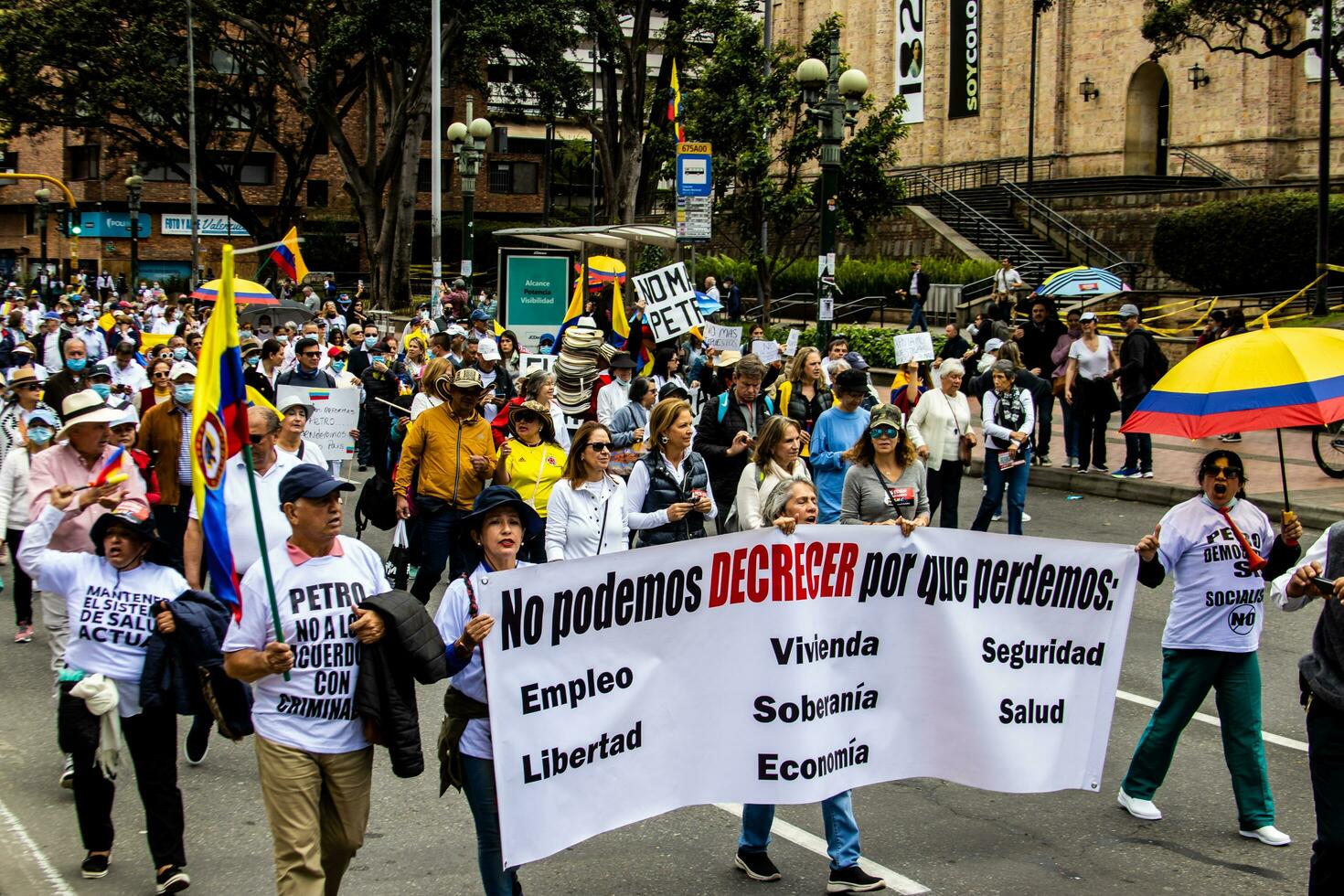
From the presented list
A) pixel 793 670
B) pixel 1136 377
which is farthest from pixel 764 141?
pixel 793 670

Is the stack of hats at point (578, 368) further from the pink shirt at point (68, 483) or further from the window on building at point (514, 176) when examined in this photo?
the window on building at point (514, 176)

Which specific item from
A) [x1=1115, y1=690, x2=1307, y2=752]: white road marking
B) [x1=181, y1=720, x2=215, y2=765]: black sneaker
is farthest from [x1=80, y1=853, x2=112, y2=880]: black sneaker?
[x1=1115, y1=690, x2=1307, y2=752]: white road marking

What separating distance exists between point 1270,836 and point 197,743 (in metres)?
5.14

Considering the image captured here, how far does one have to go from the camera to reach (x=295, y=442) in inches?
345

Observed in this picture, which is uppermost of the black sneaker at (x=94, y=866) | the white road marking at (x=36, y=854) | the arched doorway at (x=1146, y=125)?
the arched doorway at (x=1146, y=125)

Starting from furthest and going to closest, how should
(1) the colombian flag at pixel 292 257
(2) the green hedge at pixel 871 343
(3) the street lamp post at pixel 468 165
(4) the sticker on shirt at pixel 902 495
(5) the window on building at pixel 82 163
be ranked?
(5) the window on building at pixel 82 163
(3) the street lamp post at pixel 468 165
(2) the green hedge at pixel 871 343
(1) the colombian flag at pixel 292 257
(4) the sticker on shirt at pixel 902 495

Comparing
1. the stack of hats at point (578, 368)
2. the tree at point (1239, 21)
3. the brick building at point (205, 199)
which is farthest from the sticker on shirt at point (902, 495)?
the brick building at point (205, 199)

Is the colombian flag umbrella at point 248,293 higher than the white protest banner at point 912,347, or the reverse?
the colombian flag umbrella at point 248,293

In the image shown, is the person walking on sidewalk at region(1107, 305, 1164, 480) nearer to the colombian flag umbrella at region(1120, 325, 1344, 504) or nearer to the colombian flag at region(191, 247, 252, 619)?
the colombian flag umbrella at region(1120, 325, 1344, 504)

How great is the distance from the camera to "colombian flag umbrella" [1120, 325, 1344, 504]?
568 cm

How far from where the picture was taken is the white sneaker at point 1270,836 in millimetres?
6105

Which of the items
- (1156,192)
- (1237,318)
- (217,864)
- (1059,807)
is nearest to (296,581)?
(217,864)

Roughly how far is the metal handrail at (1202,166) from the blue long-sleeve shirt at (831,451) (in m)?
26.7

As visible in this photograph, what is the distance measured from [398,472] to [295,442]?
663mm
